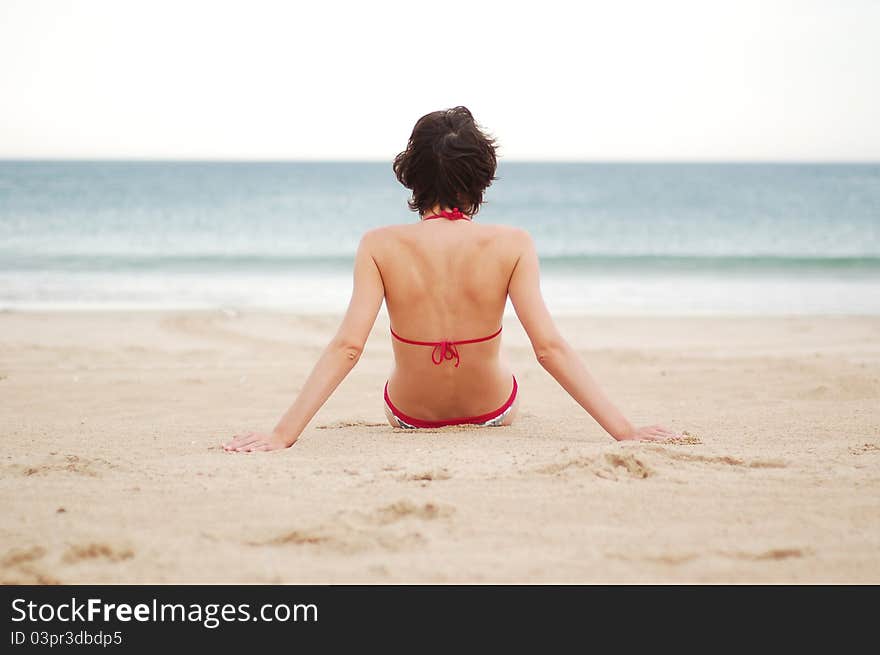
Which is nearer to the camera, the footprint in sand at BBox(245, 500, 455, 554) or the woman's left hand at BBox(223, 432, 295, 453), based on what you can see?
the footprint in sand at BBox(245, 500, 455, 554)

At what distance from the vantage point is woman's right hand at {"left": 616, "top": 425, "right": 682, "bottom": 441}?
11.3 ft

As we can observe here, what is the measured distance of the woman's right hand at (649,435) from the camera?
3453mm

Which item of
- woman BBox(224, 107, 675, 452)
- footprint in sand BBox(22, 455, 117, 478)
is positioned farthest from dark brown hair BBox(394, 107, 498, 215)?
footprint in sand BBox(22, 455, 117, 478)

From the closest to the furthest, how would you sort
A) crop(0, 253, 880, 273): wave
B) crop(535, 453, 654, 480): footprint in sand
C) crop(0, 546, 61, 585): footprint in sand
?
crop(0, 546, 61, 585): footprint in sand
crop(535, 453, 654, 480): footprint in sand
crop(0, 253, 880, 273): wave

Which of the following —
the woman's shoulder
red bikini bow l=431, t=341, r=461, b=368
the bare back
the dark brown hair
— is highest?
the dark brown hair

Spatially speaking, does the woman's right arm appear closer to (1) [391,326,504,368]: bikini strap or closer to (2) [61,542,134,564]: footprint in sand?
(1) [391,326,504,368]: bikini strap

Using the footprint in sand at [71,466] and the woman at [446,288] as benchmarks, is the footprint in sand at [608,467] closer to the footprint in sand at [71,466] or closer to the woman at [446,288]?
the woman at [446,288]

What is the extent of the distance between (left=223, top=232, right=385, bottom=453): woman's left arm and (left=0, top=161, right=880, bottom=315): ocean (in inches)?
332

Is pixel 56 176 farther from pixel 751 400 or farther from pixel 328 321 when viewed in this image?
pixel 751 400

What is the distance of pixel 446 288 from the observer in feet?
11.5

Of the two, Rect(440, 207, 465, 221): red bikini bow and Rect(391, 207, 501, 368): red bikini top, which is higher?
Rect(440, 207, 465, 221): red bikini bow

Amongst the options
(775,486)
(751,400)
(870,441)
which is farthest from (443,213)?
(751,400)

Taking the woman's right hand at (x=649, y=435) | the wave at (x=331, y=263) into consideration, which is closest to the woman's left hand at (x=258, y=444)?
the woman's right hand at (x=649, y=435)
